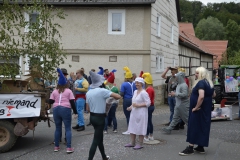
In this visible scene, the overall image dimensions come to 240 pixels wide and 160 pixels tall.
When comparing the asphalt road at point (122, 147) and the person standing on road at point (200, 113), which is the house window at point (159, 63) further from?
the person standing on road at point (200, 113)

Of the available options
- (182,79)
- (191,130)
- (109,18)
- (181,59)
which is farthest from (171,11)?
(191,130)

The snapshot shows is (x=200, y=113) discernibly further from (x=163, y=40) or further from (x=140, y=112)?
(x=163, y=40)

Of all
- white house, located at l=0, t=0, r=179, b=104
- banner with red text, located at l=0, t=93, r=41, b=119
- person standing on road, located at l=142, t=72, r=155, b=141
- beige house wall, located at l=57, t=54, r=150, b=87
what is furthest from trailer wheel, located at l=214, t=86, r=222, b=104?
banner with red text, located at l=0, t=93, r=41, b=119

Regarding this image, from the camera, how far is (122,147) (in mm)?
9000

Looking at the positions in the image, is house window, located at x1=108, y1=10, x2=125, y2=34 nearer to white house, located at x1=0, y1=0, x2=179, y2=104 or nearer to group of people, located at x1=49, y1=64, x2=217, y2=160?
white house, located at x1=0, y1=0, x2=179, y2=104

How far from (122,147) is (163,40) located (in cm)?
1402

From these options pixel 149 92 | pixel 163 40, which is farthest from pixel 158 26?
pixel 149 92

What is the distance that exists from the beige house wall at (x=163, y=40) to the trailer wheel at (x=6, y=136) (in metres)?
11.5

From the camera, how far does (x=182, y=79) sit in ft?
33.1

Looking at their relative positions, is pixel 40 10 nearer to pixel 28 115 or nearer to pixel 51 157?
pixel 28 115

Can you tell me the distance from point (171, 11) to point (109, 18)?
7.81m

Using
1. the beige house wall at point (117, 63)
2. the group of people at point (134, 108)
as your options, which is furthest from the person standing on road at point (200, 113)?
the beige house wall at point (117, 63)

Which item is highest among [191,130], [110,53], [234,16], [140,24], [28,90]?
[234,16]

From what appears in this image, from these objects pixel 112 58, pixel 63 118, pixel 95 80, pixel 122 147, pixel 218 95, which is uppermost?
pixel 112 58
